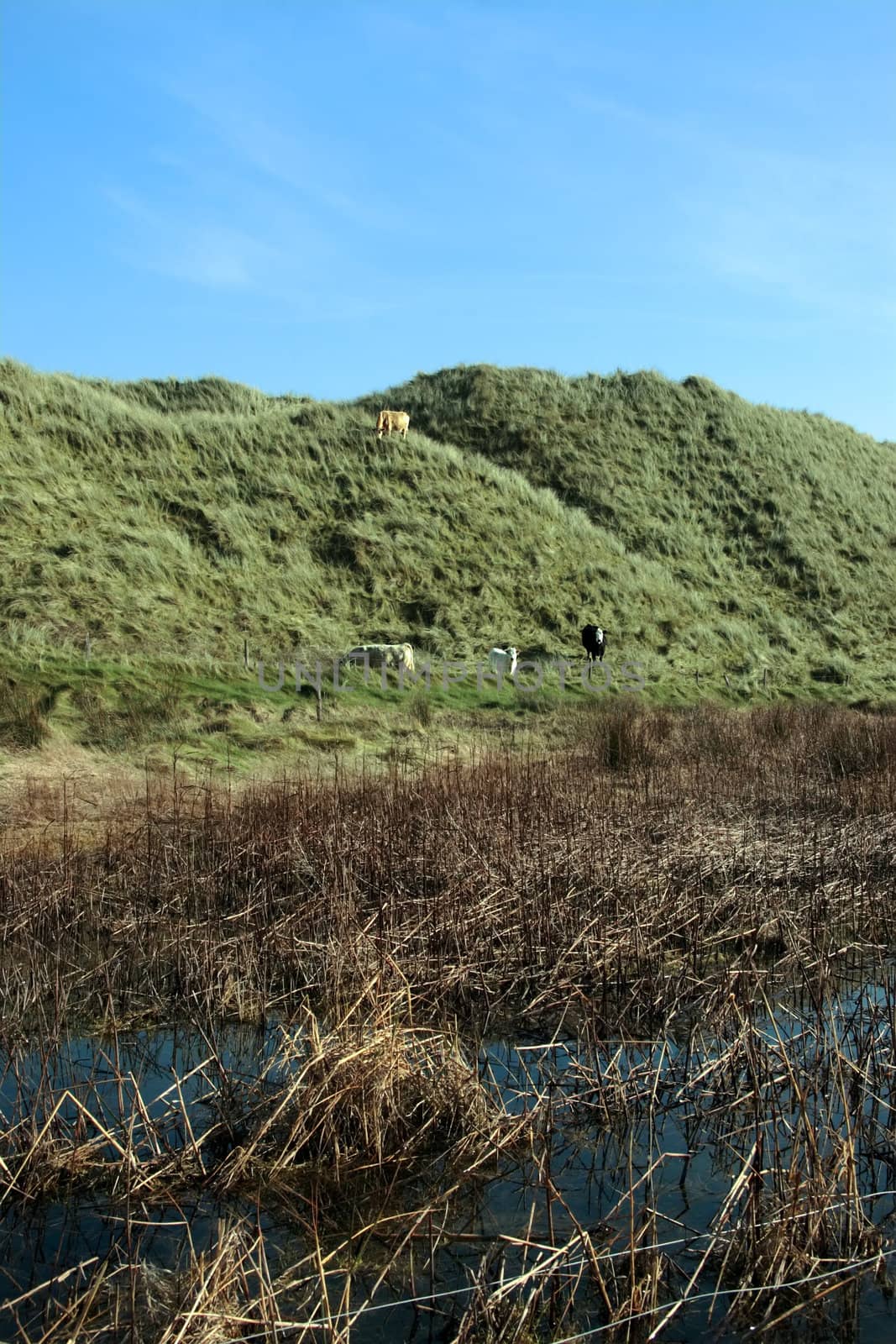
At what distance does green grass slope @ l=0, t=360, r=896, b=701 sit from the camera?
24891 millimetres

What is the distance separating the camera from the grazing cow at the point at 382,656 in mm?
22094

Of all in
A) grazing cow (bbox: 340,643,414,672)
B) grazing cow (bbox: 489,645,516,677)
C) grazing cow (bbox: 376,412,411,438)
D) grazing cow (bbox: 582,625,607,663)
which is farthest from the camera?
grazing cow (bbox: 376,412,411,438)

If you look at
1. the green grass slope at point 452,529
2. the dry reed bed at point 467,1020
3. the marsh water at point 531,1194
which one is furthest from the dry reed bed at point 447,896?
the green grass slope at point 452,529

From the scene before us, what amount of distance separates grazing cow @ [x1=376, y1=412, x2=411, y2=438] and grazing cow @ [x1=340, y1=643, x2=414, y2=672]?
14.4m

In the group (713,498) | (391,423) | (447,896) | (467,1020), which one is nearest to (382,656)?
(447,896)

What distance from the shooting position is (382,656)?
73.0 ft

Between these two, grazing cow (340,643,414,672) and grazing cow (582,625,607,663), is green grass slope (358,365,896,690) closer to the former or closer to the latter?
grazing cow (582,625,607,663)

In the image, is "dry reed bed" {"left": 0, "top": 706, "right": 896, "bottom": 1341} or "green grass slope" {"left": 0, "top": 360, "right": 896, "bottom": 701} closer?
"dry reed bed" {"left": 0, "top": 706, "right": 896, "bottom": 1341}

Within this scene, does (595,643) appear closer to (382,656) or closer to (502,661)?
(502,661)

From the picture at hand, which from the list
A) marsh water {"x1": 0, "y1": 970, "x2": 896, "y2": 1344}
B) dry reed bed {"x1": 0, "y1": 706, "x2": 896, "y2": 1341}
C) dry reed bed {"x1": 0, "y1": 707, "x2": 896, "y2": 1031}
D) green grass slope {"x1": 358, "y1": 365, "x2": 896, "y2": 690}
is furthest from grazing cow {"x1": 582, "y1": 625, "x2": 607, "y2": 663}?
marsh water {"x1": 0, "y1": 970, "x2": 896, "y2": 1344}

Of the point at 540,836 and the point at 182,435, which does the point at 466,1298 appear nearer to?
the point at 540,836

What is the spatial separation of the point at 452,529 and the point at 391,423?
6.55m

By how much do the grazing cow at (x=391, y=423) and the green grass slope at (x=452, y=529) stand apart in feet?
1.39

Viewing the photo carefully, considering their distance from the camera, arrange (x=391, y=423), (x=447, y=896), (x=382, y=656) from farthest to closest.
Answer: (x=391, y=423), (x=382, y=656), (x=447, y=896)
